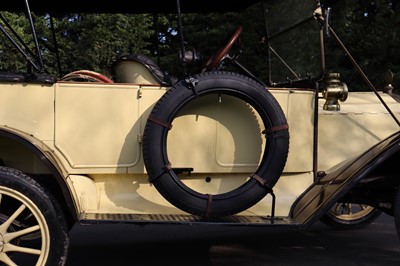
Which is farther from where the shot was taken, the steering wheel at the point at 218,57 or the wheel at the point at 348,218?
the wheel at the point at 348,218

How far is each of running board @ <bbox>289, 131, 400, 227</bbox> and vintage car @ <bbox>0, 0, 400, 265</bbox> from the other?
10 millimetres

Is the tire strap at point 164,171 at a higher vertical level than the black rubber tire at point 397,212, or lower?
higher

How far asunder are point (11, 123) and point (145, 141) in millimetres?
939

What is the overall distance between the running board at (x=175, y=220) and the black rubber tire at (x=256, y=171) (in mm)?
65

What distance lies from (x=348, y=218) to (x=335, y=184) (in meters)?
1.96

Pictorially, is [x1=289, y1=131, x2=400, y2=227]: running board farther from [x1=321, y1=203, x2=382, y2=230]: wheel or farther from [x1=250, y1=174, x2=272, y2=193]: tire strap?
[x1=321, y1=203, x2=382, y2=230]: wheel

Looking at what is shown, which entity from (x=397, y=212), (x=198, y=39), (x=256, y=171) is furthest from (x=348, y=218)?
(x=198, y=39)

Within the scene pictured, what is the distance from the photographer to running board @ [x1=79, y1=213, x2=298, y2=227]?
3236 mm

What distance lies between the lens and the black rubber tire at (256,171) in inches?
128

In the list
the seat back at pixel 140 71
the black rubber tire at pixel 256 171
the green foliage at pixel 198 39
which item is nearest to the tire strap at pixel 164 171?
the black rubber tire at pixel 256 171

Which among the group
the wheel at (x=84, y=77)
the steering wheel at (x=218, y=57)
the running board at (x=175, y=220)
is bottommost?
the running board at (x=175, y=220)

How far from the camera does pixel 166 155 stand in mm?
3295

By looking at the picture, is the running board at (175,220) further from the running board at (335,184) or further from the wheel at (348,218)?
the wheel at (348,218)

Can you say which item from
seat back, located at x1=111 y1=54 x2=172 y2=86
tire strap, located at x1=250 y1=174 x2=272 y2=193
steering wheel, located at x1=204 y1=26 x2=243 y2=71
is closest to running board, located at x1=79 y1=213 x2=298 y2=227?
tire strap, located at x1=250 y1=174 x2=272 y2=193
